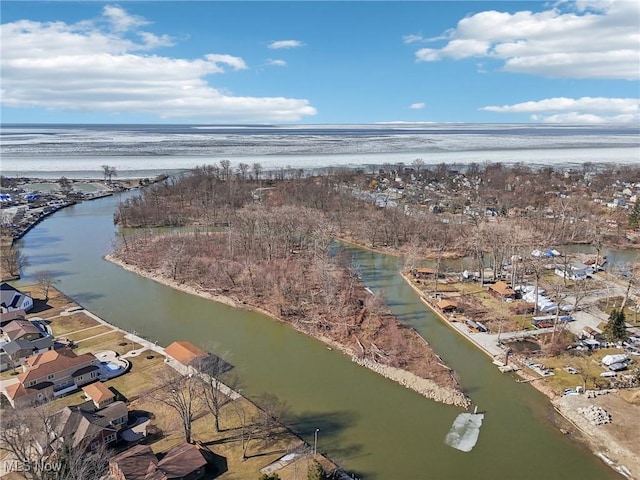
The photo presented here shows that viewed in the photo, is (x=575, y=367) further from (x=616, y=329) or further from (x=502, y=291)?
(x=502, y=291)

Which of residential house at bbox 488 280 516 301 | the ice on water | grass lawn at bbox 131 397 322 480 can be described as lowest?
the ice on water

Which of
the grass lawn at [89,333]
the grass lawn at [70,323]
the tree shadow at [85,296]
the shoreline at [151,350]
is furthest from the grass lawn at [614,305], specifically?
the tree shadow at [85,296]

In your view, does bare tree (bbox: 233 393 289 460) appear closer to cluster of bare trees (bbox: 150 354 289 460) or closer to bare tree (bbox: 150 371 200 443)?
cluster of bare trees (bbox: 150 354 289 460)

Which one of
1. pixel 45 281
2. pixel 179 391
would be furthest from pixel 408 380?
pixel 45 281

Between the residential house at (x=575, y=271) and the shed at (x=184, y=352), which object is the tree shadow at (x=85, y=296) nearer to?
the shed at (x=184, y=352)

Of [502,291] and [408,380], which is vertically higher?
[502,291]

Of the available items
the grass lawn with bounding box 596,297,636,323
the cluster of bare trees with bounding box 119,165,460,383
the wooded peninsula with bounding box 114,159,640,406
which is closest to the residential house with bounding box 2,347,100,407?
the wooded peninsula with bounding box 114,159,640,406
